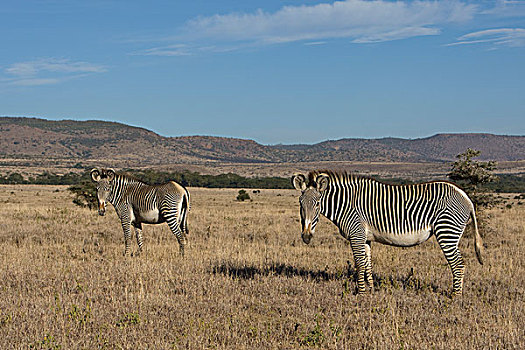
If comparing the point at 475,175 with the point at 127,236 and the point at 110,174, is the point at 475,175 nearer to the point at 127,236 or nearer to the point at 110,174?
the point at 127,236

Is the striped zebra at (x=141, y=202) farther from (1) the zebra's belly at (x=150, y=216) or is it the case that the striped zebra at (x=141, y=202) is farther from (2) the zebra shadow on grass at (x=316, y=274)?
(2) the zebra shadow on grass at (x=316, y=274)

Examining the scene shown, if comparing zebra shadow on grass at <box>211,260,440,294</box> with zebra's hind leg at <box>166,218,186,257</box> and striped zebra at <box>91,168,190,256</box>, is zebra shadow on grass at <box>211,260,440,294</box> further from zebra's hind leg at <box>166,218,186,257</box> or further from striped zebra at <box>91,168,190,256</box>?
striped zebra at <box>91,168,190,256</box>

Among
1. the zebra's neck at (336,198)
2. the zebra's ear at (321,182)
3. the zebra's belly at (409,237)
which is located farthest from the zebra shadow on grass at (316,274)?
the zebra's ear at (321,182)

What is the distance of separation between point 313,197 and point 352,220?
2.65 ft

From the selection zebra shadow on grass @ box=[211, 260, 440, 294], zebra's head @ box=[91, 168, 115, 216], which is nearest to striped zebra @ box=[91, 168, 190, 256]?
zebra's head @ box=[91, 168, 115, 216]

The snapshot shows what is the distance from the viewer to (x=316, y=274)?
10375 mm

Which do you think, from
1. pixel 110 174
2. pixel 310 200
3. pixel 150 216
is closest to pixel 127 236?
pixel 150 216

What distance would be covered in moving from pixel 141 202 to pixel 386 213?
6528mm

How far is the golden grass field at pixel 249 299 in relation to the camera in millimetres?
6508

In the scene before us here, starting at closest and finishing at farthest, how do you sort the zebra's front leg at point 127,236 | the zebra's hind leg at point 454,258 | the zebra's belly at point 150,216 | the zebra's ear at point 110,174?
the zebra's hind leg at point 454,258, the zebra's front leg at point 127,236, the zebra's belly at point 150,216, the zebra's ear at point 110,174

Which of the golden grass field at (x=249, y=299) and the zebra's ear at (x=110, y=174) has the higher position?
the zebra's ear at (x=110, y=174)

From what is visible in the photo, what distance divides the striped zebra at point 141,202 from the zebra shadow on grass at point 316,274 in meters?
2.20

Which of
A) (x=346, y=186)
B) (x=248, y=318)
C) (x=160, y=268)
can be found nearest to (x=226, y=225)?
(x=160, y=268)

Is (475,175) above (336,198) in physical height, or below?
above
